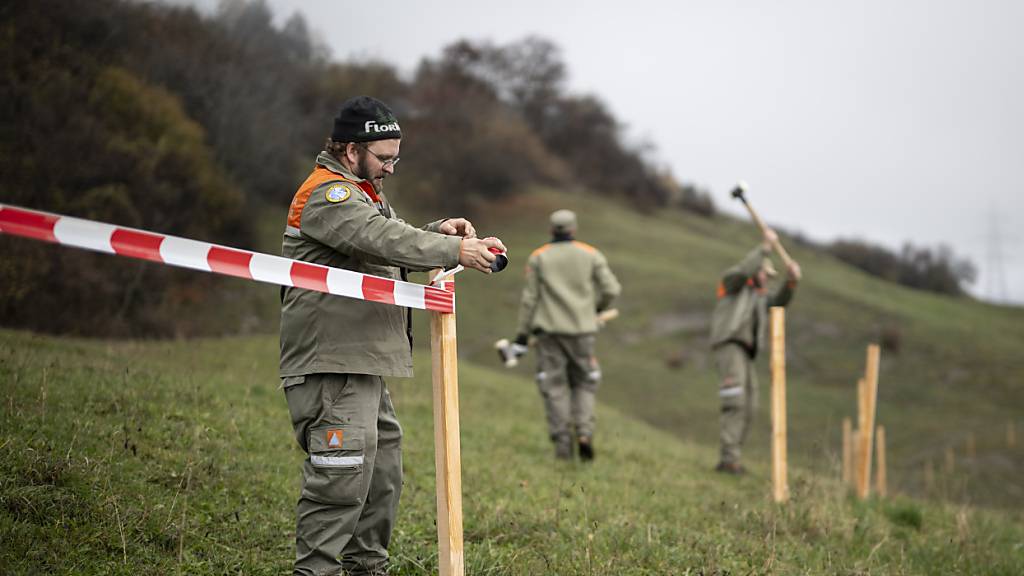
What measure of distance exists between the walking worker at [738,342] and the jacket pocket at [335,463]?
6817mm

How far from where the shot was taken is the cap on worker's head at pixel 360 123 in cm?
410

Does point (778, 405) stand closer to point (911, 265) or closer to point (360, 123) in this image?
point (360, 123)

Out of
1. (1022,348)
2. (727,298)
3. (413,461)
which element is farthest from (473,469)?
(1022,348)

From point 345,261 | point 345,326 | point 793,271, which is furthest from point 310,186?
point 793,271

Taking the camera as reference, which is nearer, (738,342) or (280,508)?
(280,508)

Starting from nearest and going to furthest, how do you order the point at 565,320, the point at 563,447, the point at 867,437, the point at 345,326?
1. the point at 345,326
2. the point at 867,437
3. the point at 563,447
4. the point at 565,320

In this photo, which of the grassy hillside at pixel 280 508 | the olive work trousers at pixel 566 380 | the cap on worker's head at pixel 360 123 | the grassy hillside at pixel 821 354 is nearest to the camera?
the cap on worker's head at pixel 360 123

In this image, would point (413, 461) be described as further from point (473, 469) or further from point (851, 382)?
point (851, 382)

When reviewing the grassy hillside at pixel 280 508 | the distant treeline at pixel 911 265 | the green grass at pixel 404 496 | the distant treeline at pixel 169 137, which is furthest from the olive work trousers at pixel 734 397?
the distant treeline at pixel 911 265

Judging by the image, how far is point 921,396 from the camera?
27.3m

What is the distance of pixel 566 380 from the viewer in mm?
9727

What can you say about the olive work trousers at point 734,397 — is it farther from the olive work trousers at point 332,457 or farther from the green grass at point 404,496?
the olive work trousers at point 332,457

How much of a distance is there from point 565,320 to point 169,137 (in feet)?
81.8

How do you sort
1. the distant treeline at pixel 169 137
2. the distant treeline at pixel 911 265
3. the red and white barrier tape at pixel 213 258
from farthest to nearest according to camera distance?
the distant treeline at pixel 911 265, the distant treeline at pixel 169 137, the red and white barrier tape at pixel 213 258
